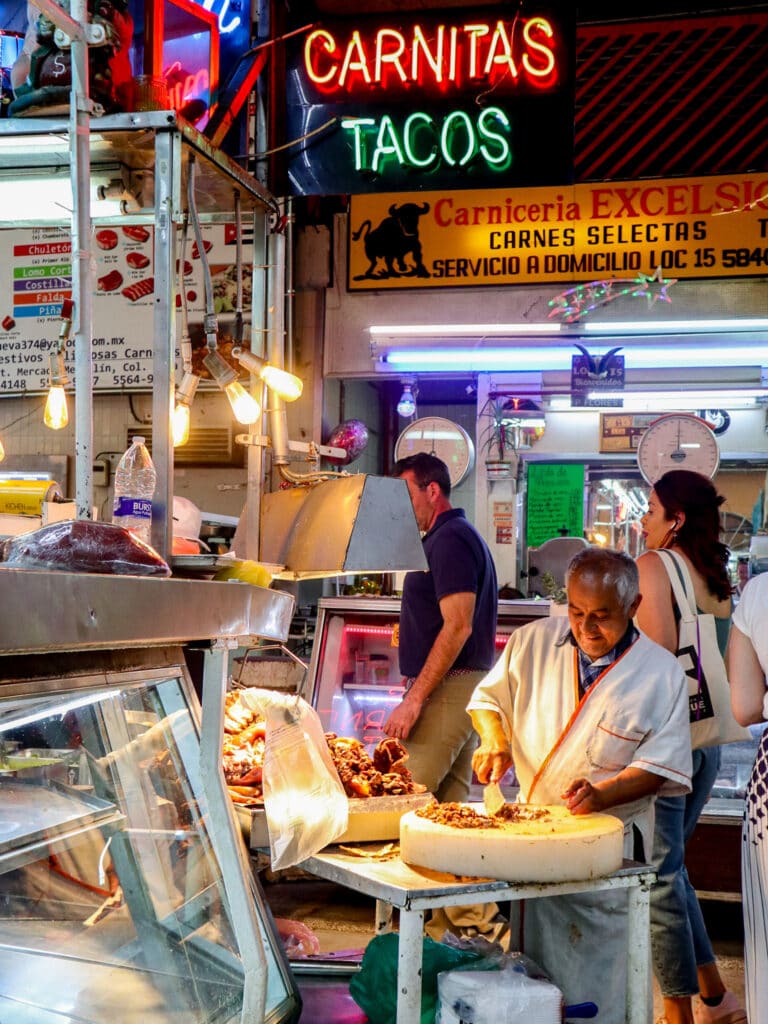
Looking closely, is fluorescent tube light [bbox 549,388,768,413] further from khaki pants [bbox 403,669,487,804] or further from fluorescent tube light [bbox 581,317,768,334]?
khaki pants [bbox 403,669,487,804]

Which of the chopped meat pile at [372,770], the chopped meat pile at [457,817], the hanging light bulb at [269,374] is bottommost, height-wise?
the chopped meat pile at [372,770]

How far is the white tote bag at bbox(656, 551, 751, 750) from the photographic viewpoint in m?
4.08

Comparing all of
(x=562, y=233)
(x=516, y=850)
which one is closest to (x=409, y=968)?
(x=516, y=850)

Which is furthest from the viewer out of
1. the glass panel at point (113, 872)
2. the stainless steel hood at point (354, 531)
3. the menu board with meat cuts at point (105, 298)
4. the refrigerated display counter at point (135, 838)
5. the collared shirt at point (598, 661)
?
the menu board with meat cuts at point (105, 298)

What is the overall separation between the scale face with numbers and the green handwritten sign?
178 centimetres

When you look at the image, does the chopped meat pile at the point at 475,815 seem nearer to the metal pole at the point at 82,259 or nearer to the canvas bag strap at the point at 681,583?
the metal pole at the point at 82,259

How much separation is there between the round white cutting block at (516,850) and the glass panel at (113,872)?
1.76 feet

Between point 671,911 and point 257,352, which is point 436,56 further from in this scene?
point 671,911

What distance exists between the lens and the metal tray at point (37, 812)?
1897 mm

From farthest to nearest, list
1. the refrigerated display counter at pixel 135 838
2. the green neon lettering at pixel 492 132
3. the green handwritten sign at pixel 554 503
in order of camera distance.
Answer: the green handwritten sign at pixel 554 503 < the green neon lettering at pixel 492 132 < the refrigerated display counter at pixel 135 838

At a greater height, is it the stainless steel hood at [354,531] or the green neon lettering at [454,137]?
the green neon lettering at [454,137]

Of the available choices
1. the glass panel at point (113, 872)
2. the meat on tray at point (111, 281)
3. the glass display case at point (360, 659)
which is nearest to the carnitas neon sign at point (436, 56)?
the glass display case at point (360, 659)

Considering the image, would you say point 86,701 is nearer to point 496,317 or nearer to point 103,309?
point 496,317

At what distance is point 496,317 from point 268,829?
5345 mm
